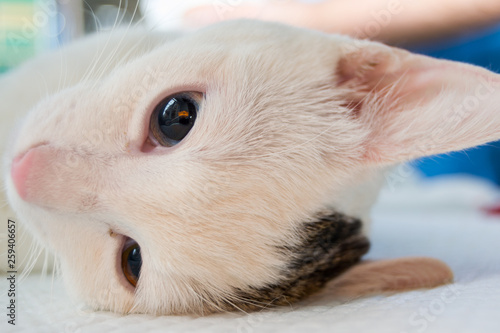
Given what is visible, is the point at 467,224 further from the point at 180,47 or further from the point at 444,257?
the point at 180,47

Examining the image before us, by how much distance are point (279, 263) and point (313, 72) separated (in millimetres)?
439

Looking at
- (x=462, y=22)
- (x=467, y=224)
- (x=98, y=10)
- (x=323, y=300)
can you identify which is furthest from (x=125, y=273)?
(x=462, y=22)

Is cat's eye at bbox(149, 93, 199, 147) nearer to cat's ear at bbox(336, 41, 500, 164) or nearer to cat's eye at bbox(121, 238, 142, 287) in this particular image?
cat's eye at bbox(121, 238, 142, 287)

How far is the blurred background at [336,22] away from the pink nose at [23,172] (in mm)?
628

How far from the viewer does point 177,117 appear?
0.87 m

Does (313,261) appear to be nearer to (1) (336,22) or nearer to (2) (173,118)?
(2) (173,118)

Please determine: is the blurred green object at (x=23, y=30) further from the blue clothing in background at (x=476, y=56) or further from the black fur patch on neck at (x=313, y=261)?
the blue clothing in background at (x=476, y=56)

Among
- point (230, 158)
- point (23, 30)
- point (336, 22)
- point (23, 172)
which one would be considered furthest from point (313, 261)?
point (336, 22)

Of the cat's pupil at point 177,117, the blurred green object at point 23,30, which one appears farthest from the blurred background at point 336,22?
the cat's pupil at point 177,117

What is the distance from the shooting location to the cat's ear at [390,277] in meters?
0.99

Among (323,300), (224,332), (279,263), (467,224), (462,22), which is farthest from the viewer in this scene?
(462,22)

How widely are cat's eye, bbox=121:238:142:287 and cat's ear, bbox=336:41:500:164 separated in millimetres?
534

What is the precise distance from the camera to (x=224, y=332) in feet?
2.40

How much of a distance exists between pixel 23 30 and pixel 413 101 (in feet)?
4.15
